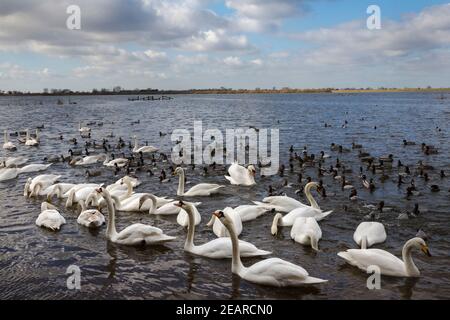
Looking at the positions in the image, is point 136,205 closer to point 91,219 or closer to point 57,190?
point 91,219

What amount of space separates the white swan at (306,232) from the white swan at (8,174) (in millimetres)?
12317

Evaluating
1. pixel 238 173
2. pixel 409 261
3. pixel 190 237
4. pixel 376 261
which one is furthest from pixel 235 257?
pixel 238 173

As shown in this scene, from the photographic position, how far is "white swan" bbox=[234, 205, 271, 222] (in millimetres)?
12047

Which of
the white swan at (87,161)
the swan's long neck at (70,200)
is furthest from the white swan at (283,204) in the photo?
the white swan at (87,161)

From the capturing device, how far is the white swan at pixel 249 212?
1205cm

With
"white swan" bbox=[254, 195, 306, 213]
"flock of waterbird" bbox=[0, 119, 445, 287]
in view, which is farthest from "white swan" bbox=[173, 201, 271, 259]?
"white swan" bbox=[254, 195, 306, 213]

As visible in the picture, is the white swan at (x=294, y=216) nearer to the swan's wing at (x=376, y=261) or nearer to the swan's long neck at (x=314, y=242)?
the swan's long neck at (x=314, y=242)

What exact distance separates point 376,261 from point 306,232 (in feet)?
6.38

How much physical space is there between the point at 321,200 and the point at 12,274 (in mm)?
9375

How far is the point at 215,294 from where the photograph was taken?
7.87 metres
